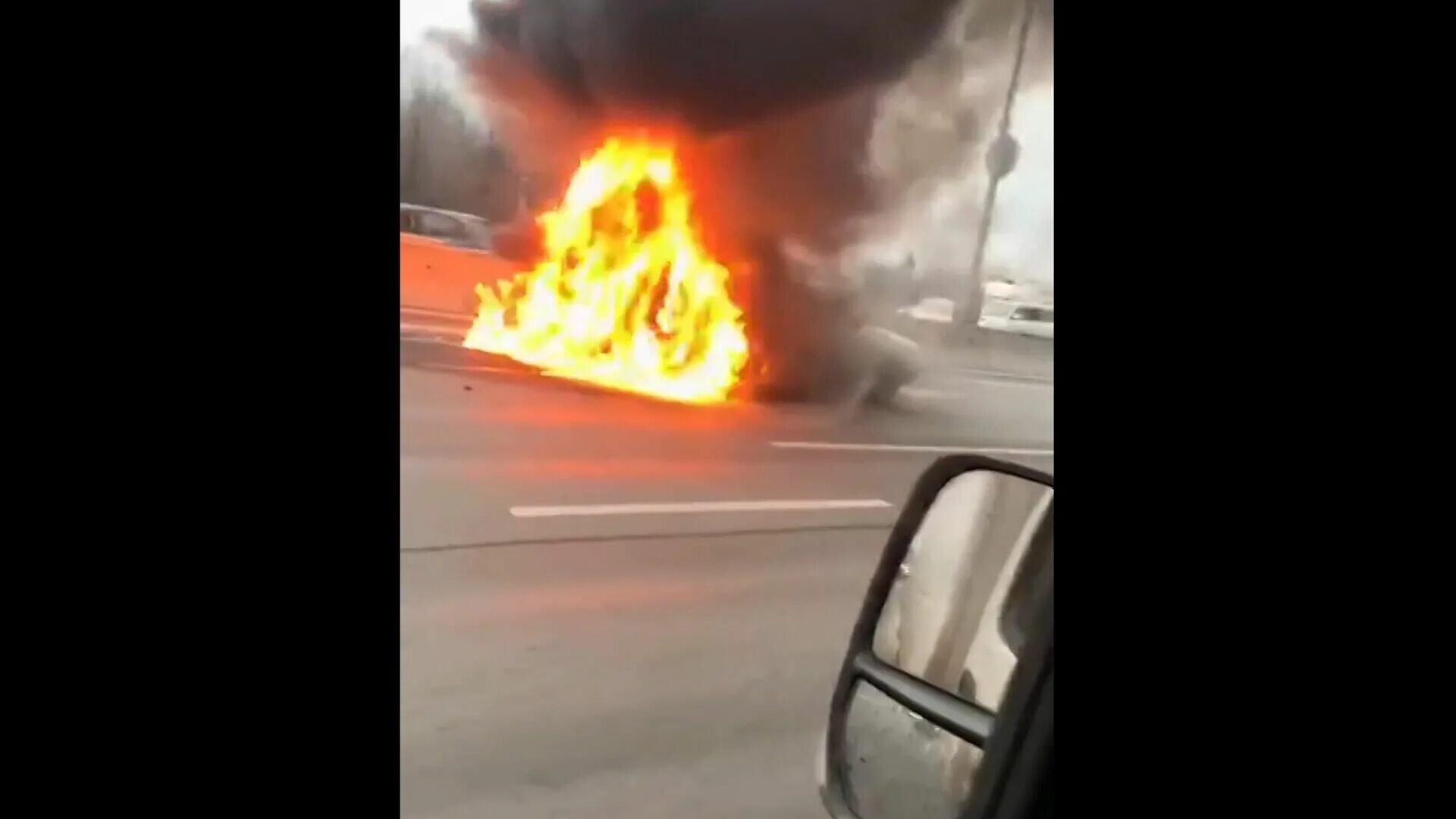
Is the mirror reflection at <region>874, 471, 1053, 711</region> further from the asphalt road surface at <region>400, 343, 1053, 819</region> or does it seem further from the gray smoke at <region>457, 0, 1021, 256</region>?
the gray smoke at <region>457, 0, 1021, 256</region>

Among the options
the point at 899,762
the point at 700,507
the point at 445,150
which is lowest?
the point at 899,762

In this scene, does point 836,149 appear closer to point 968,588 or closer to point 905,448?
point 905,448

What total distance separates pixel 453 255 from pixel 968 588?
681mm

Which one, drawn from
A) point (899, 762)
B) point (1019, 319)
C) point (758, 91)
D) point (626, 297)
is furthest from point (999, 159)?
point (899, 762)

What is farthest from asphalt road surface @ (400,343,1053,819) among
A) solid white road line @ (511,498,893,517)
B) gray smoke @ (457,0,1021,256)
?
gray smoke @ (457,0,1021,256)

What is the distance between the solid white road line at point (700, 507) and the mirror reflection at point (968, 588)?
0.10 metres

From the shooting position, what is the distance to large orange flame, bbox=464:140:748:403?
51.4 inches

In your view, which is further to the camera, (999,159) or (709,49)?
(999,159)

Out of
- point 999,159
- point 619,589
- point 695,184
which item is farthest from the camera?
point 999,159

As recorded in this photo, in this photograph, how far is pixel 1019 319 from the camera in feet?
5.10

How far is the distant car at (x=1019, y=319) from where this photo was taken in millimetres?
1551

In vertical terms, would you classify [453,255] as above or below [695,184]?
below
